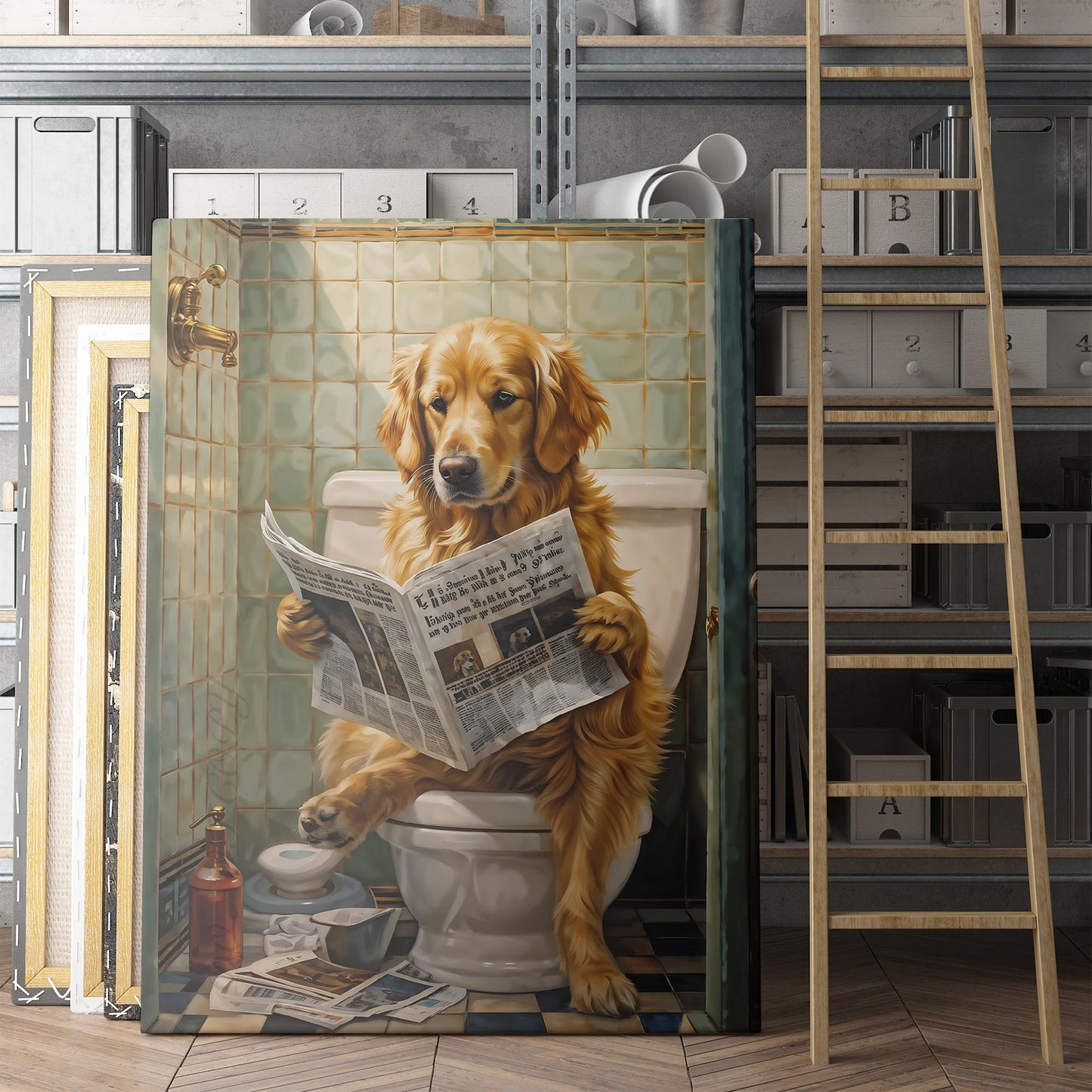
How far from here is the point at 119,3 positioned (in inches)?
88.7

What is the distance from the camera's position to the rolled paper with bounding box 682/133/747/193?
2.21m

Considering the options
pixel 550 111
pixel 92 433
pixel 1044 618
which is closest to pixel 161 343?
pixel 92 433

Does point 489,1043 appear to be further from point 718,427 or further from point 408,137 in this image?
point 408,137

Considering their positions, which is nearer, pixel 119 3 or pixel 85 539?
pixel 85 539

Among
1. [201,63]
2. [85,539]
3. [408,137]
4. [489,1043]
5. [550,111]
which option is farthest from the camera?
[408,137]

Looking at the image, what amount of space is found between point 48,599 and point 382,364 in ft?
2.82

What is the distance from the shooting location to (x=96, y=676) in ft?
6.64

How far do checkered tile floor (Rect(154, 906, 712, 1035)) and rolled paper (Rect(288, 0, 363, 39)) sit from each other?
1930 millimetres

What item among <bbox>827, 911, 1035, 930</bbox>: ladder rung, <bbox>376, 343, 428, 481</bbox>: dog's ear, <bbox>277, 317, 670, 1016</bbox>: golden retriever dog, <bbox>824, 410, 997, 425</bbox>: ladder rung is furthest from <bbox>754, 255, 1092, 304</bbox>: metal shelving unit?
<bbox>827, 911, 1035, 930</bbox>: ladder rung

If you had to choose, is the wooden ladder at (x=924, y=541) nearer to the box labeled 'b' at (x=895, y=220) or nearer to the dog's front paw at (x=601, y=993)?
the box labeled 'b' at (x=895, y=220)

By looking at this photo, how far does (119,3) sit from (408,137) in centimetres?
71

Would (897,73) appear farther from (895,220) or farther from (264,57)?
(264,57)

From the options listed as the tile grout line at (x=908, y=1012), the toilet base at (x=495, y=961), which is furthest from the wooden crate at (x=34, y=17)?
the tile grout line at (x=908, y=1012)

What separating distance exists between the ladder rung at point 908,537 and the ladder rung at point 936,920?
0.68m
